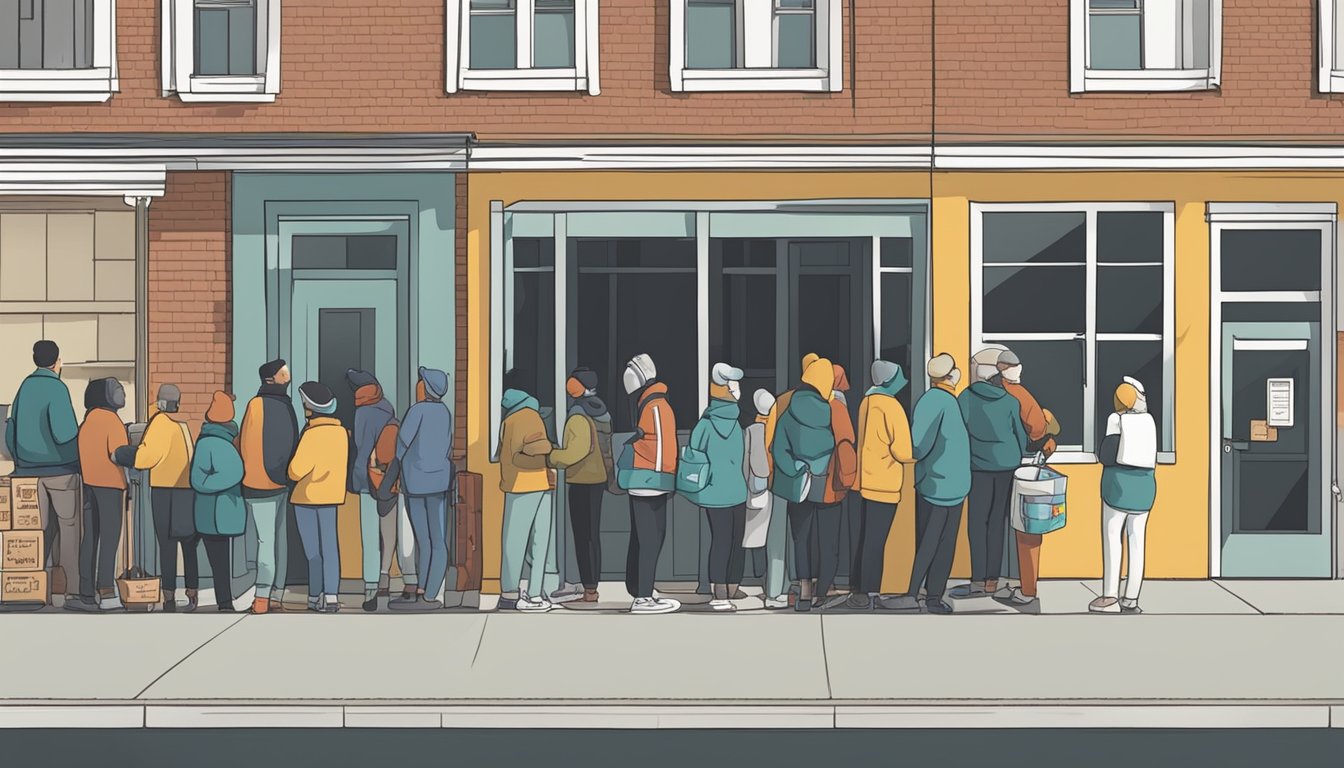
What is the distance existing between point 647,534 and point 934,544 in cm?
217

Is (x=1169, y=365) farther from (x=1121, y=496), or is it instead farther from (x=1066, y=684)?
(x=1066, y=684)

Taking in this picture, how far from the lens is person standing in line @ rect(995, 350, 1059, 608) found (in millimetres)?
11086

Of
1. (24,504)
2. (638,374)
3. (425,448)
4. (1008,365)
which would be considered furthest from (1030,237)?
(24,504)

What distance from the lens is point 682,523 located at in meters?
12.4

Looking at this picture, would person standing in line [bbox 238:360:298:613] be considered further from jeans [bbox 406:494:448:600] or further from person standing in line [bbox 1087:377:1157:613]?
person standing in line [bbox 1087:377:1157:613]

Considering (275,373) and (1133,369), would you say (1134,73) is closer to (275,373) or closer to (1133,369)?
(1133,369)

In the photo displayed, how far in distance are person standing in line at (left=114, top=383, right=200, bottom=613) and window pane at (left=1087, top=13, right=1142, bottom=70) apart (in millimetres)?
8067

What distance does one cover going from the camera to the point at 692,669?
29.3 ft

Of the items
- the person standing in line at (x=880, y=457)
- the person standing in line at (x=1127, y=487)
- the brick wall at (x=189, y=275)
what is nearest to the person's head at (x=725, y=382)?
the person standing in line at (x=880, y=457)

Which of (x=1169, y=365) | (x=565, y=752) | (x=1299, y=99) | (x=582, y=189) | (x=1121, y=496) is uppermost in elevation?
(x=1299, y=99)

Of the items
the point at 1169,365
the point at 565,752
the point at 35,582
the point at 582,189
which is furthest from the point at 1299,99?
the point at 35,582

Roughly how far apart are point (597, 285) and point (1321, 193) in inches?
244

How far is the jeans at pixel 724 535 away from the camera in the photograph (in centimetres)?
1109

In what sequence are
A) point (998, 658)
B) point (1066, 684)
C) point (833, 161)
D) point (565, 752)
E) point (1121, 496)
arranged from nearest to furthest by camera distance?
point (565, 752), point (1066, 684), point (998, 658), point (1121, 496), point (833, 161)
